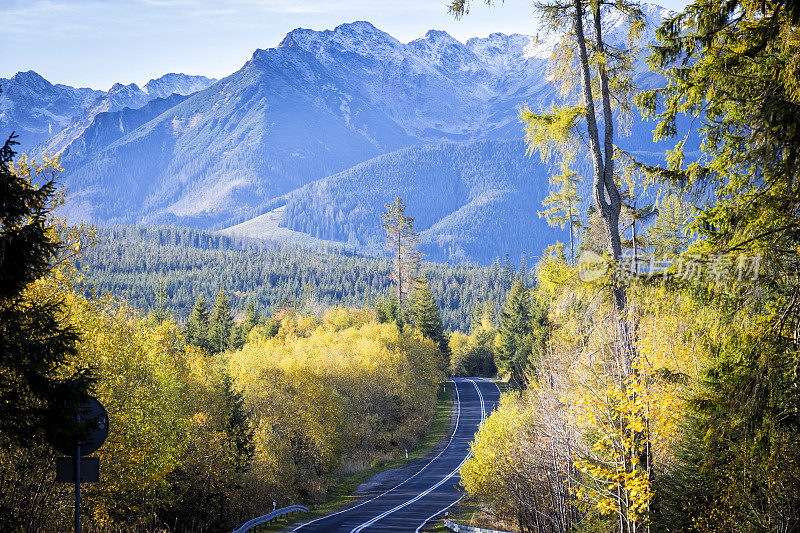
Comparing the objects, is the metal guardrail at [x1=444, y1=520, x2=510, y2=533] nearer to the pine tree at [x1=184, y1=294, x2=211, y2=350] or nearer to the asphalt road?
the asphalt road

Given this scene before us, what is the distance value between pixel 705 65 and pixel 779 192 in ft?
6.00

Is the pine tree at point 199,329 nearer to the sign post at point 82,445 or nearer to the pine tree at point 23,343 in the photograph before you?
the sign post at point 82,445

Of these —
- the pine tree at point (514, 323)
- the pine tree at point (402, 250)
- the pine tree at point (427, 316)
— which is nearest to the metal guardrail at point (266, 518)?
the pine tree at point (514, 323)

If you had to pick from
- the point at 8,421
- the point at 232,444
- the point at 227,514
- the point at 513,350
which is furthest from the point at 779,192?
the point at 513,350

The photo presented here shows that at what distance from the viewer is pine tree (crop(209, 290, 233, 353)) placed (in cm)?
7012

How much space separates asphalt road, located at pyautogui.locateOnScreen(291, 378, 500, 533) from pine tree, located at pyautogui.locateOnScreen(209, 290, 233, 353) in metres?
27.7

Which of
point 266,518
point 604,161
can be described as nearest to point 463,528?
point 266,518

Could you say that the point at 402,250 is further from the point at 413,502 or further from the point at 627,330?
the point at 627,330

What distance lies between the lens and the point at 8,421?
8.55 metres

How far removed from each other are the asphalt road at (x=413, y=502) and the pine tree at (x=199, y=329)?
28.2m

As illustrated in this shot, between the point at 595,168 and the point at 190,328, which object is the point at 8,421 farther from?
the point at 190,328

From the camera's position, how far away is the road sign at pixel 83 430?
28.1ft

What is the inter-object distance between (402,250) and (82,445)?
76731 millimetres

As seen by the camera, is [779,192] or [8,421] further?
[8,421]
